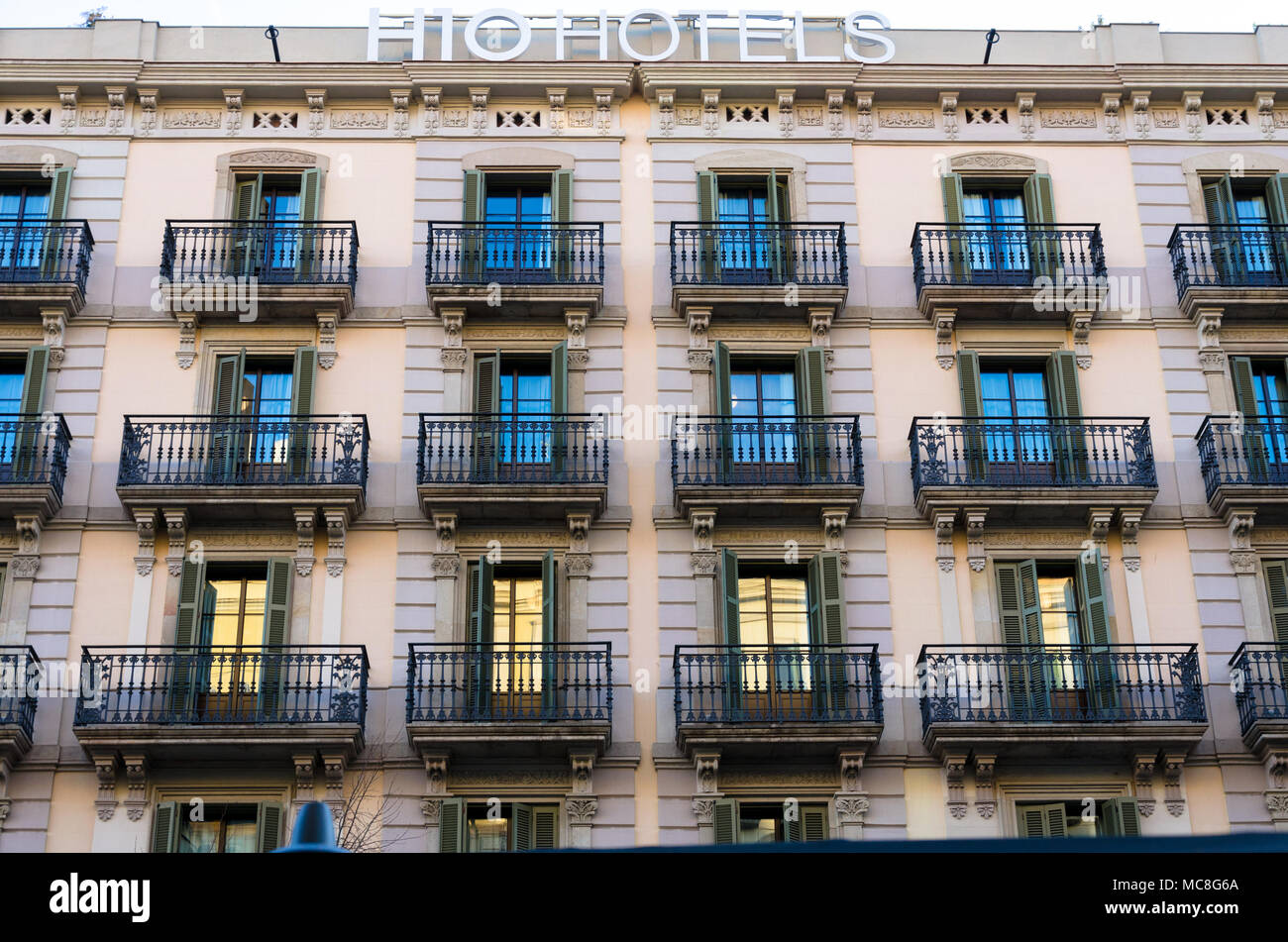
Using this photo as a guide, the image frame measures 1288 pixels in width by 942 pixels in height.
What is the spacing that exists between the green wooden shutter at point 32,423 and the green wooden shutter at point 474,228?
6.28 m

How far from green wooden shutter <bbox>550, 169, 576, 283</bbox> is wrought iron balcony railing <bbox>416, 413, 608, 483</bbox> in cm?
244

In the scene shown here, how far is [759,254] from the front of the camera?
24.7 meters

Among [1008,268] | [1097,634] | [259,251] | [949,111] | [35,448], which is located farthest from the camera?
[949,111]

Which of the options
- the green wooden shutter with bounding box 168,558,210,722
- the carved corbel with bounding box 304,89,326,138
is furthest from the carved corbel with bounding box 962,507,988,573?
the carved corbel with bounding box 304,89,326,138

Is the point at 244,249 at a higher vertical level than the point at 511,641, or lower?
higher

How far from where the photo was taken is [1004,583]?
891 inches

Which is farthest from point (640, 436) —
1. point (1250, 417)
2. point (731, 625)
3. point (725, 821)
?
point (1250, 417)

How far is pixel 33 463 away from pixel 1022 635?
1390cm

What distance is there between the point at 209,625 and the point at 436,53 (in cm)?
1008

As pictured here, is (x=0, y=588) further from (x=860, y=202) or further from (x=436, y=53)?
(x=860, y=202)

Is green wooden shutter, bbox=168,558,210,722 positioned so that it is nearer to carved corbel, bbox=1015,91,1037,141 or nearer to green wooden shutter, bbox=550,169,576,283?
green wooden shutter, bbox=550,169,576,283

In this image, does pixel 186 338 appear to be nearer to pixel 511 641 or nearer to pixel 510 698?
pixel 511 641

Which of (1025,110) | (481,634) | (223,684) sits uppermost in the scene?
(1025,110)
